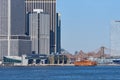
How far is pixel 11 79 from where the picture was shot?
462 ft

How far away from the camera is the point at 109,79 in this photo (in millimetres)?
135875

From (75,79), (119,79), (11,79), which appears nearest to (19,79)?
(11,79)

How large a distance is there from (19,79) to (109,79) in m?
18.7

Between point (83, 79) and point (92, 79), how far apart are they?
2345 mm

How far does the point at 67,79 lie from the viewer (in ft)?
457

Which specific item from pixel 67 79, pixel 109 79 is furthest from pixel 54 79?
pixel 109 79

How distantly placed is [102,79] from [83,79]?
3.74m

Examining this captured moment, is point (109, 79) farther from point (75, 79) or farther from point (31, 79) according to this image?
point (31, 79)

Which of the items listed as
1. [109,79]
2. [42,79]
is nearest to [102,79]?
[109,79]

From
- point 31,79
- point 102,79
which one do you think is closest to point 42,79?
point 31,79

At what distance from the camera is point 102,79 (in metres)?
137

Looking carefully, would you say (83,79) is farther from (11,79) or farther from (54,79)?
(11,79)

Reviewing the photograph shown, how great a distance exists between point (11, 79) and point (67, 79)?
1134cm

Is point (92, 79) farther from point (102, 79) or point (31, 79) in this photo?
point (31, 79)
